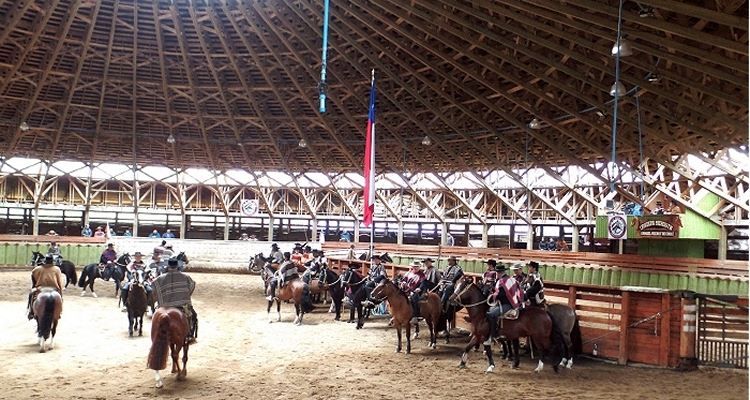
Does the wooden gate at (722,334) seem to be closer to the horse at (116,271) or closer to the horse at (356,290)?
the horse at (356,290)

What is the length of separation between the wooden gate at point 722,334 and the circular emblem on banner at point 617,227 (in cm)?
1254

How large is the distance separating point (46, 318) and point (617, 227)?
20084 mm

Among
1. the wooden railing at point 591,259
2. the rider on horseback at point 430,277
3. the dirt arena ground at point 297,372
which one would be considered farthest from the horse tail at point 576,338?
the wooden railing at point 591,259

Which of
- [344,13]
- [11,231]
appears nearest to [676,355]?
[344,13]

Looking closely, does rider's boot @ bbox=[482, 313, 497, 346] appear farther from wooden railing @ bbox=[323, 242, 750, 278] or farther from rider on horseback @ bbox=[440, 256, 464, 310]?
wooden railing @ bbox=[323, 242, 750, 278]

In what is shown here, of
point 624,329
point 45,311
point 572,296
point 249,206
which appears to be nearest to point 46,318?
point 45,311

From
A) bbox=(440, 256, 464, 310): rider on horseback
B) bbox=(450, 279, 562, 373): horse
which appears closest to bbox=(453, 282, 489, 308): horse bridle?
bbox=(450, 279, 562, 373): horse

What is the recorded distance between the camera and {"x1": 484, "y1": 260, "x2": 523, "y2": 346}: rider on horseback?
1049cm

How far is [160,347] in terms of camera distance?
28.9 feet

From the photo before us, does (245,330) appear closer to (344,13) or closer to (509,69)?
(344,13)

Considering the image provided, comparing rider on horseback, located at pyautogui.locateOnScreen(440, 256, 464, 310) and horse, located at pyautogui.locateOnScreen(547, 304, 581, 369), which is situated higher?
rider on horseback, located at pyautogui.locateOnScreen(440, 256, 464, 310)

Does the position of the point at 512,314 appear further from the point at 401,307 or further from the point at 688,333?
the point at 688,333

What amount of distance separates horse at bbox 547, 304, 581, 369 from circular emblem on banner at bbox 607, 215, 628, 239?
12786mm

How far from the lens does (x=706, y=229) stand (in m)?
21.6
